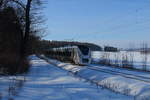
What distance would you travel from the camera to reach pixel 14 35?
27.9 metres

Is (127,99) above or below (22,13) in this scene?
below

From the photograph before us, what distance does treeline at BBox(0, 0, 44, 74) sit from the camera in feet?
74.1

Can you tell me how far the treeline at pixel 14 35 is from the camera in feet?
74.1

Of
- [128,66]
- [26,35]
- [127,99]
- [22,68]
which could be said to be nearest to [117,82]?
[127,99]

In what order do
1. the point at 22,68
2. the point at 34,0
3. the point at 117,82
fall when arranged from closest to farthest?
1. the point at 117,82
2. the point at 22,68
3. the point at 34,0

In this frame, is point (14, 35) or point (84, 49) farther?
point (84, 49)

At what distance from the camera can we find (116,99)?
9.91 meters

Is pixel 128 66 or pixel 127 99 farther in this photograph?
pixel 128 66

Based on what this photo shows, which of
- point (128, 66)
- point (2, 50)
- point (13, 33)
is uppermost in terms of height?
point (13, 33)

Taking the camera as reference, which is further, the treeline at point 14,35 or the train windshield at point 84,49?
the train windshield at point 84,49

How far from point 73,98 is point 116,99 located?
5.90 feet

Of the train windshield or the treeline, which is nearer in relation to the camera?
the treeline

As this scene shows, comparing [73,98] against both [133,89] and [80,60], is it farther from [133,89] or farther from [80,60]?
[80,60]

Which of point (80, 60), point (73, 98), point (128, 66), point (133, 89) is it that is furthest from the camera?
point (80, 60)
